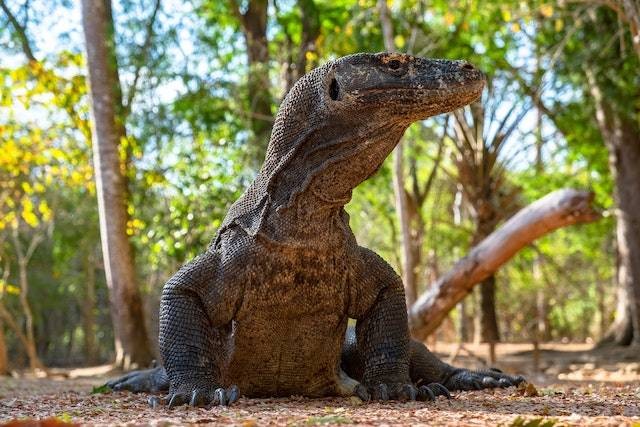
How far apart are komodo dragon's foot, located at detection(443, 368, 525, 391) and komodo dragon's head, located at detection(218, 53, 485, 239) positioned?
1.51 metres

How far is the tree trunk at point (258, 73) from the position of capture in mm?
9977

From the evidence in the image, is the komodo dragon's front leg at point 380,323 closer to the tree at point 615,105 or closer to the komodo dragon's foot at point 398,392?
the komodo dragon's foot at point 398,392

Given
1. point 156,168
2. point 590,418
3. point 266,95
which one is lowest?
point 590,418

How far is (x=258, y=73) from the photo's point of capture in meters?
Result: 10.3

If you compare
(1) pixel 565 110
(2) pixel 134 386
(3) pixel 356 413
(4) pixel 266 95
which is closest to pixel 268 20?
(4) pixel 266 95

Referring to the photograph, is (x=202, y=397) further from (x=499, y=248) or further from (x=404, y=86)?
(x=499, y=248)

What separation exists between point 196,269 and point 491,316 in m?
11.4

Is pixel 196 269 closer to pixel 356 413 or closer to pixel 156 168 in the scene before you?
pixel 356 413

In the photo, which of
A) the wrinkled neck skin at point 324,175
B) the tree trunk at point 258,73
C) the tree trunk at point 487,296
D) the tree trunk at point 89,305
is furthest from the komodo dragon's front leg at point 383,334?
the tree trunk at point 89,305

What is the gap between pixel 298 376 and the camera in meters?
3.77

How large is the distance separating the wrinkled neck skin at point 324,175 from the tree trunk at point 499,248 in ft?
14.0

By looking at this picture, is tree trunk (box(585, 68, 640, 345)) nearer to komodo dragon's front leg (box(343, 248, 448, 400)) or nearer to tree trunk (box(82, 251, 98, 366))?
komodo dragon's front leg (box(343, 248, 448, 400))

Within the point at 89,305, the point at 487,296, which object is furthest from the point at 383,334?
the point at 89,305

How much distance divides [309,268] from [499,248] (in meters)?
4.46
